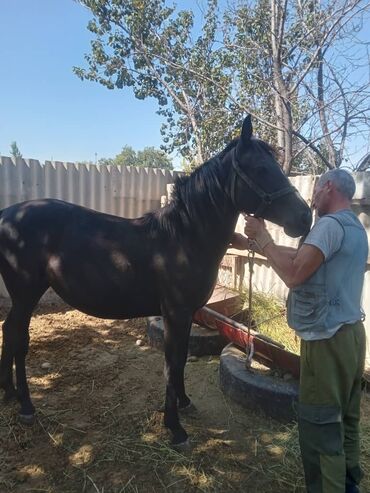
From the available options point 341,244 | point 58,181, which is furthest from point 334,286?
point 58,181

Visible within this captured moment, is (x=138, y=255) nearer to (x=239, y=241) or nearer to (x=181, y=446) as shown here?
(x=239, y=241)

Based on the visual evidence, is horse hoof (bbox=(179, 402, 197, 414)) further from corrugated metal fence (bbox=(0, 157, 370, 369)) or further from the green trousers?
corrugated metal fence (bbox=(0, 157, 370, 369))

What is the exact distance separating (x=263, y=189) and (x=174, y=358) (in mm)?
1401

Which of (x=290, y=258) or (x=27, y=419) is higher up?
(x=290, y=258)

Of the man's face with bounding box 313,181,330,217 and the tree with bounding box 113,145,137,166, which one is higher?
Answer: the tree with bounding box 113,145,137,166

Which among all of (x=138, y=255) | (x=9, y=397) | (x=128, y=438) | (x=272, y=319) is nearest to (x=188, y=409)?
(x=128, y=438)

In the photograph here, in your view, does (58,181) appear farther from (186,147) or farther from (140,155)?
(140,155)

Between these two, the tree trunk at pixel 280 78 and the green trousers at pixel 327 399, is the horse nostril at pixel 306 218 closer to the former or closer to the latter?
the green trousers at pixel 327 399

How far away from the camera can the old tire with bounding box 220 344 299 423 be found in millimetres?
2674

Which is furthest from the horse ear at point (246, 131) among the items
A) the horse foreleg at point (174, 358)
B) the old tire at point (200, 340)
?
the old tire at point (200, 340)

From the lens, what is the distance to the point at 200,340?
3.90 meters

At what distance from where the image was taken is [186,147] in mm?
12125

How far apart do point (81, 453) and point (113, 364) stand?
138 centimetres

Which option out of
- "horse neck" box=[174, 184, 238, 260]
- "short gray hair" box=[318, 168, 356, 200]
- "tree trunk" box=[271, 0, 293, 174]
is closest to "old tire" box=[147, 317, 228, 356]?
"horse neck" box=[174, 184, 238, 260]
